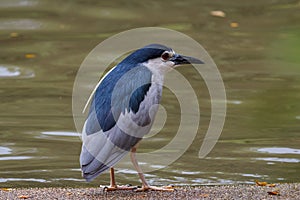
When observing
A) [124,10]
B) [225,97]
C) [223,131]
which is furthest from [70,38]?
[223,131]

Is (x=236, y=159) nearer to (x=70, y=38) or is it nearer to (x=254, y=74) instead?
(x=254, y=74)

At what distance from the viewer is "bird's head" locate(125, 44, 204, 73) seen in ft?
23.0

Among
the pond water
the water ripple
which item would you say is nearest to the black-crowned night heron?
the pond water

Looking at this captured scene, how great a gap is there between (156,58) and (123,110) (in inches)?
23.1

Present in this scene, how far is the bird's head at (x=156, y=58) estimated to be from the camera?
7.01m

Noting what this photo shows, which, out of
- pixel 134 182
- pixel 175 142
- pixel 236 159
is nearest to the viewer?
pixel 134 182

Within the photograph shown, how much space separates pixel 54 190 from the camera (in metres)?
7.06

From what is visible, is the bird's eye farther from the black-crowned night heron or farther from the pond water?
the pond water

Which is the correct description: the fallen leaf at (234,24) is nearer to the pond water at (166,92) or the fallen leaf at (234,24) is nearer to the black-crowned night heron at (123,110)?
the pond water at (166,92)

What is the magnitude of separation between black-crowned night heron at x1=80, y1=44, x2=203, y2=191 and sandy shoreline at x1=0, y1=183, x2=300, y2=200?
0.14 m

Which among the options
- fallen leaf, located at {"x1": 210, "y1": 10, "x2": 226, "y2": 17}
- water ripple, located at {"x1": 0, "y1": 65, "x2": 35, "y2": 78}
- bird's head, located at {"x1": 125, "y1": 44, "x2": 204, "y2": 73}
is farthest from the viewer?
fallen leaf, located at {"x1": 210, "y1": 10, "x2": 226, "y2": 17}

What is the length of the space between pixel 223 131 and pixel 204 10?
542 centimetres

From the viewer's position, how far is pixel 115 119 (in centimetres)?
682

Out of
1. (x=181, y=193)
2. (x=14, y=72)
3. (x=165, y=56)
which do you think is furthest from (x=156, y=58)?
(x=14, y=72)
